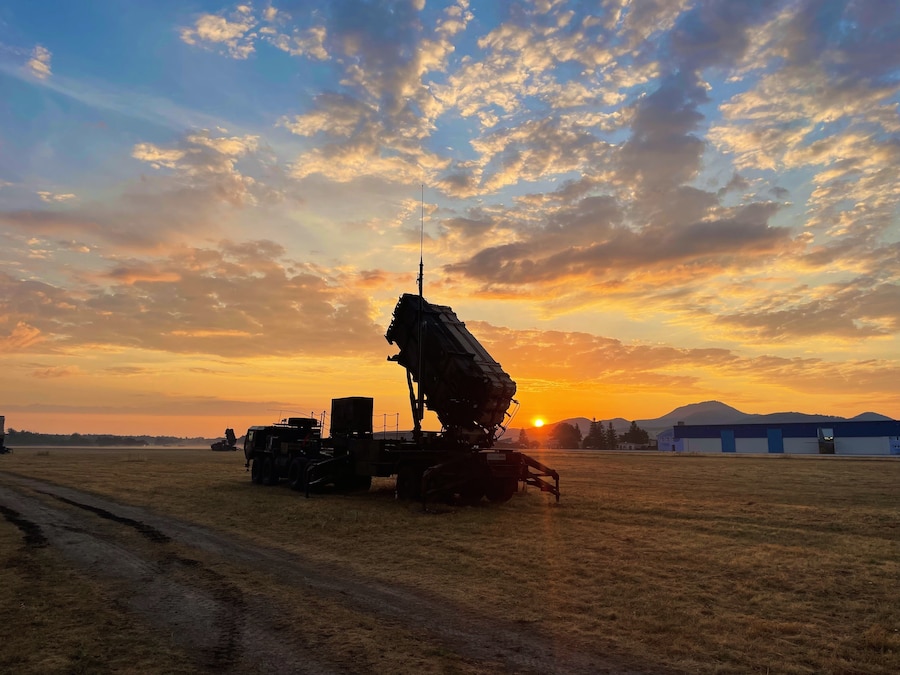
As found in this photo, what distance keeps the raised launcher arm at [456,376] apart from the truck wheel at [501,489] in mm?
1356

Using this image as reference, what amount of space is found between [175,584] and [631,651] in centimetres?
679

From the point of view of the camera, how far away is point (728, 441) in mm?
91312

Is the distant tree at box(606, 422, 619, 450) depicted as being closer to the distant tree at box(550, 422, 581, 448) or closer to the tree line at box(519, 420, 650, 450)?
the tree line at box(519, 420, 650, 450)

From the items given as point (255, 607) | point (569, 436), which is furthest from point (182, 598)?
point (569, 436)

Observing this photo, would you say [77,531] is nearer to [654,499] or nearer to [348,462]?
[348,462]

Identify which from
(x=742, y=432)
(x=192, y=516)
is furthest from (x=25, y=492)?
(x=742, y=432)

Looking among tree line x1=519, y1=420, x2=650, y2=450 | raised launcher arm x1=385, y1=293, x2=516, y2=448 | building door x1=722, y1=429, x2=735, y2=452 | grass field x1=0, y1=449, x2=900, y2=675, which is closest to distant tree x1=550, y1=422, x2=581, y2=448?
tree line x1=519, y1=420, x2=650, y2=450

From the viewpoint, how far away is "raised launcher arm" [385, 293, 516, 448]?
1875 cm

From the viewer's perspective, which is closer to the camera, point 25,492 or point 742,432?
point 25,492

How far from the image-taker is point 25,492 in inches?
893

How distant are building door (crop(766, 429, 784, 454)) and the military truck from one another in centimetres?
7941

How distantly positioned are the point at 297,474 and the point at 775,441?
272 feet

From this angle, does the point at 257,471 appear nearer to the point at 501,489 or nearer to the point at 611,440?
the point at 501,489

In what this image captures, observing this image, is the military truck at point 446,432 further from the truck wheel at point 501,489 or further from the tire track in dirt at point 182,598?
the tire track in dirt at point 182,598
